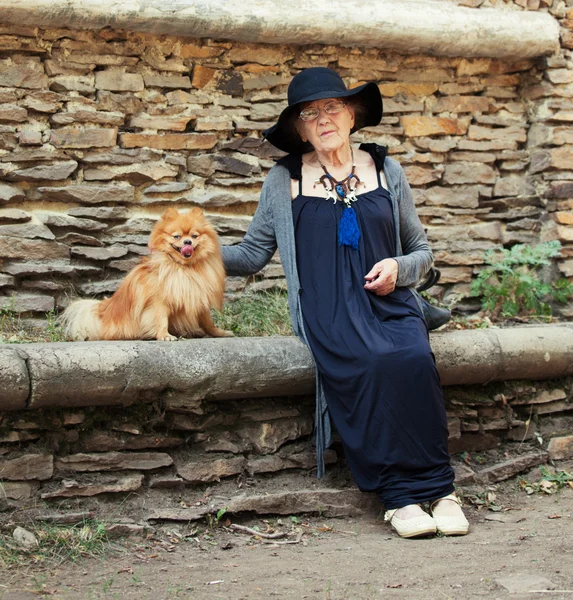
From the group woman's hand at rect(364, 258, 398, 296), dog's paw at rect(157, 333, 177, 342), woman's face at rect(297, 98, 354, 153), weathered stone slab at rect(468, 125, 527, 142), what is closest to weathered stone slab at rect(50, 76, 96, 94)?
woman's face at rect(297, 98, 354, 153)

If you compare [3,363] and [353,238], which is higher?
[353,238]

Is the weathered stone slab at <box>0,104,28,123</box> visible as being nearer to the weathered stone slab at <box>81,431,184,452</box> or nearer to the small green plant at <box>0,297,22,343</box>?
the small green plant at <box>0,297,22,343</box>

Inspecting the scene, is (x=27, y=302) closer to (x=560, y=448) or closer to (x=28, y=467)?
(x=28, y=467)

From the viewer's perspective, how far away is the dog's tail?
3.93 metres

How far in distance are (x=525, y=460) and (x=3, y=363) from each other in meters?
2.67

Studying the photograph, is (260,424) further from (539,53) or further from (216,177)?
(539,53)

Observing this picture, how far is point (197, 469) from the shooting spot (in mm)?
3611

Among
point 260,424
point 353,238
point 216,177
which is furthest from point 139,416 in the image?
point 216,177

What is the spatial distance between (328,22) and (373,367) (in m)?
2.52

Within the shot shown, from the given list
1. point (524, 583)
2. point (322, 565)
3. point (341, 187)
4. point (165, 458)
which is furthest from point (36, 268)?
point (524, 583)

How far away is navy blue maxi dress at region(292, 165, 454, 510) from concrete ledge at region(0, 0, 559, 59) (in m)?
1.68

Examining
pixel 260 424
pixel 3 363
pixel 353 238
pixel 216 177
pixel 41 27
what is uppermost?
Answer: pixel 41 27

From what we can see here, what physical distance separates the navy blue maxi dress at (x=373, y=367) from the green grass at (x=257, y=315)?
76cm

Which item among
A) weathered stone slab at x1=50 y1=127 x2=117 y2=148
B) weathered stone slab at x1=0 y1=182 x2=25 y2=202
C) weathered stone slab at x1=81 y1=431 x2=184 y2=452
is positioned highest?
weathered stone slab at x1=50 y1=127 x2=117 y2=148
